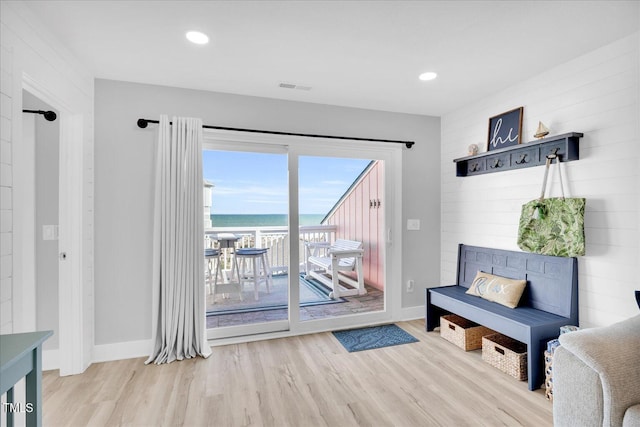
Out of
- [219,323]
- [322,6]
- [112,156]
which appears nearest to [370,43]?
[322,6]

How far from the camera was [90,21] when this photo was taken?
2004 mm

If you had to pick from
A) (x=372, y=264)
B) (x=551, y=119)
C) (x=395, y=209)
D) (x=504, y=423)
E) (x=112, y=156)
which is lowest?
(x=504, y=423)

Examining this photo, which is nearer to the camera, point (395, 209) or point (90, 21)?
point (90, 21)

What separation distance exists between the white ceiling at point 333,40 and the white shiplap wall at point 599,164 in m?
0.15

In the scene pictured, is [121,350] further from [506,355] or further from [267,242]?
[506,355]

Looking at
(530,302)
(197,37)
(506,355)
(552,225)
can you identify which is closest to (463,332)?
(506,355)

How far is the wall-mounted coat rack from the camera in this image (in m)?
2.46

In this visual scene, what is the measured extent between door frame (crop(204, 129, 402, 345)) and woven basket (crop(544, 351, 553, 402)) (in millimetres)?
1647

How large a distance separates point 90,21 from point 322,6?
4.70 feet

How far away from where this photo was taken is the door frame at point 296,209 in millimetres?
3229

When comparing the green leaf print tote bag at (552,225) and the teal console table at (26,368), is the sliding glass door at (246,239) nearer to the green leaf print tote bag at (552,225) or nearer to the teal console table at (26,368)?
the teal console table at (26,368)

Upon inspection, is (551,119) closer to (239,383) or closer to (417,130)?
(417,130)

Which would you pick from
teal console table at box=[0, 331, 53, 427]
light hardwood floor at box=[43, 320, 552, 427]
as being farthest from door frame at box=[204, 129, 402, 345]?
teal console table at box=[0, 331, 53, 427]

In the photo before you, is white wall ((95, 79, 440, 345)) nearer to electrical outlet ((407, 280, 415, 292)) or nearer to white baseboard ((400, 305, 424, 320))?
electrical outlet ((407, 280, 415, 292))
